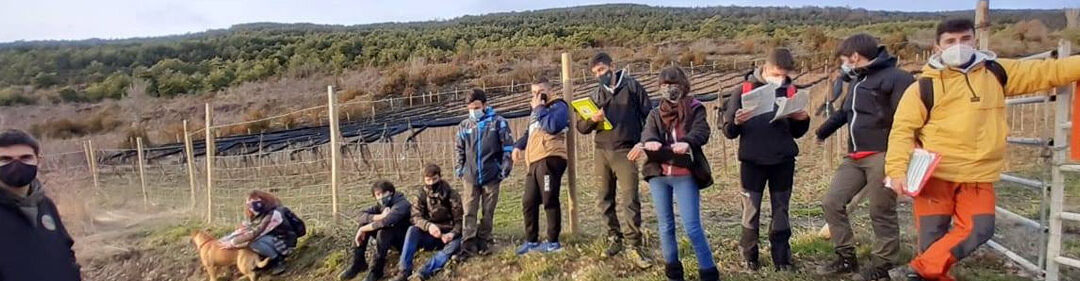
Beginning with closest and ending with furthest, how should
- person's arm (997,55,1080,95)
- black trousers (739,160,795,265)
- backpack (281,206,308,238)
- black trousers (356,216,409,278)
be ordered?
person's arm (997,55,1080,95)
black trousers (739,160,795,265)
black trousers (356,216,409,278)
backpack (281,206,308,238)

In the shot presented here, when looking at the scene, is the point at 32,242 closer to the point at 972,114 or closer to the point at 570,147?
the point at 570,147

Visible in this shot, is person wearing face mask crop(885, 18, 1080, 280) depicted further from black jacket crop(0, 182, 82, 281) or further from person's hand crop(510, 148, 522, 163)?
black jacket crop(0, 182, 82, 281)

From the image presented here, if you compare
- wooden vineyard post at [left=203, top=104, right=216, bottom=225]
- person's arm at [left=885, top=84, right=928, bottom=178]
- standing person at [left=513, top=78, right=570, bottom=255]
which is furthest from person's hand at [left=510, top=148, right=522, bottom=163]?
wooden vineyard post at [left=203, top=104, right=216, bottom=225]

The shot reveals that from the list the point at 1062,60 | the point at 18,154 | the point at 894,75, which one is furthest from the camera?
the point at 894,75

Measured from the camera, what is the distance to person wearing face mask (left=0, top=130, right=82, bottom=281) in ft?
7.84

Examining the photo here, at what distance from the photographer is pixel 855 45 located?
341 cm

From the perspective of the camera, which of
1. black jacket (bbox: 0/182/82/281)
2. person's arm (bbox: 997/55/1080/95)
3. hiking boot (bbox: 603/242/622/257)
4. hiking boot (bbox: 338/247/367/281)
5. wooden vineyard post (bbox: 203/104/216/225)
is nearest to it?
black jacket (bbox: 0/182/82/281)

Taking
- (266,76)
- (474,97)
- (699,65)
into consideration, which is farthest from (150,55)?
(474,97)

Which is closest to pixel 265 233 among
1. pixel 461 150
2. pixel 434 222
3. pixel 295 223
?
pixel 295 223

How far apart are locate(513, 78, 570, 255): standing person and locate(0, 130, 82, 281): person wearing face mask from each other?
2829 mm

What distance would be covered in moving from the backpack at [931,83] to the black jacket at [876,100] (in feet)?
0.80

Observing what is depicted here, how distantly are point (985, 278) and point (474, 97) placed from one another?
338 centimetres

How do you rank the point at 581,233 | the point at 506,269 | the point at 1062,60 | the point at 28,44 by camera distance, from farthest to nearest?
the point at 28,44, the point at 581,233, the point at 506,269, the point at 1062,60

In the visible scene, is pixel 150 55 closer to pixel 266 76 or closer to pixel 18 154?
pixel 266 76
